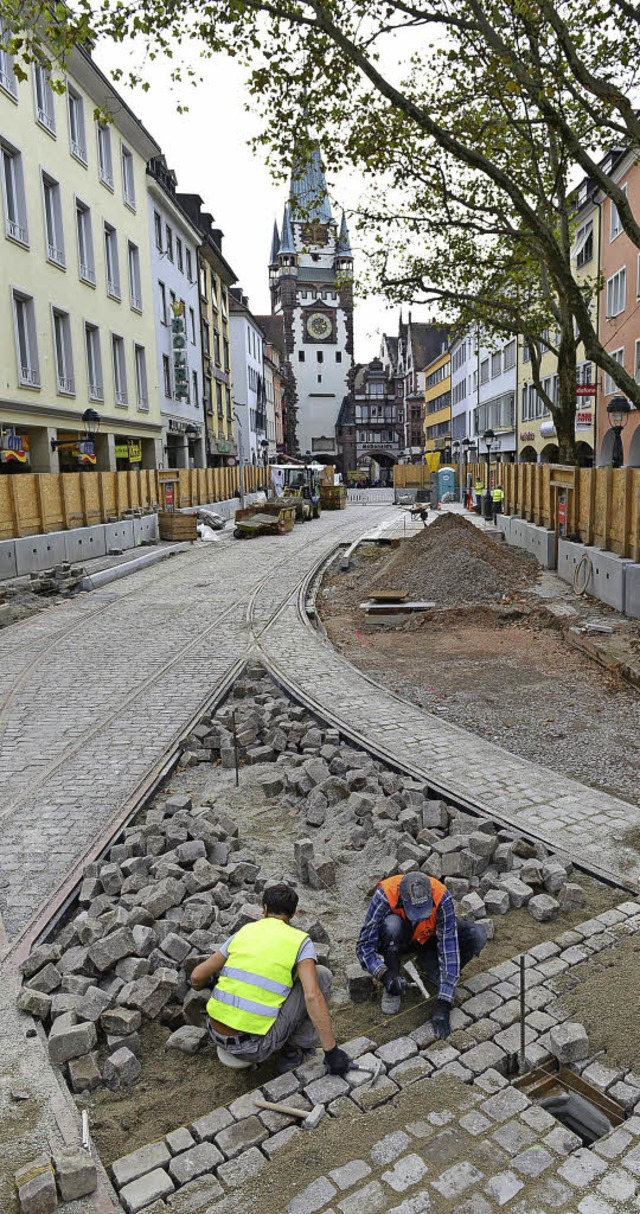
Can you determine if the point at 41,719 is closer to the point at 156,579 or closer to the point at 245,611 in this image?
the point at 245,611

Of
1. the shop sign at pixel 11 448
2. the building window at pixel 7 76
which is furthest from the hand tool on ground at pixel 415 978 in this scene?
the building window at pixel 7 76

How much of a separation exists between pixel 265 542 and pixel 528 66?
19.8 m

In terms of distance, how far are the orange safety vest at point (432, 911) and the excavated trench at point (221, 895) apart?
0.36 m

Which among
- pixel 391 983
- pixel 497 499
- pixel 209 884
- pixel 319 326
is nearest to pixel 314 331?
pixel 319 326

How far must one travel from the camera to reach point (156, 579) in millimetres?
21766

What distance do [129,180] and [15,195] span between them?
11.4 m

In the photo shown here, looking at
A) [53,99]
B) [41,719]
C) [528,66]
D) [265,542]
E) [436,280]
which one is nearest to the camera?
[41,719]

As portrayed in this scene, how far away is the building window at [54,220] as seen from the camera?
1064 inches

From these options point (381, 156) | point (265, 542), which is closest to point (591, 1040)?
point (381, 156)

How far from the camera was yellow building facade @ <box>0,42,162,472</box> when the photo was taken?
79.6 feet

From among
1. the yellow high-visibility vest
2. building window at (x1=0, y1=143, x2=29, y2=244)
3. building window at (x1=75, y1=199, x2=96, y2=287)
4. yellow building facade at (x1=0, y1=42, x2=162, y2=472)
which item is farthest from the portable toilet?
the yellow high-visibility vest

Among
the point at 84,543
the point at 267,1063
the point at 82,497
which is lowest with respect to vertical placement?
the point at 267,1063

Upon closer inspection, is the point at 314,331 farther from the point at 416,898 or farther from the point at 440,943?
the point at 440,943

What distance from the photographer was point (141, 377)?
3612 cm
